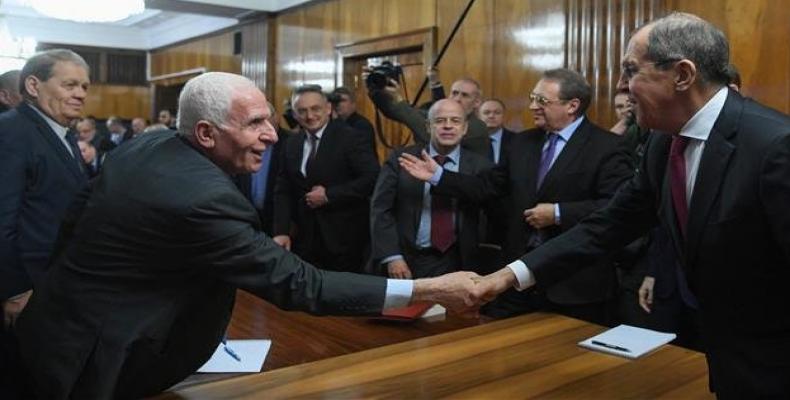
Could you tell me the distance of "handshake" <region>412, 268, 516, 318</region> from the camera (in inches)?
66.2

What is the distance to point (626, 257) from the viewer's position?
285 cm

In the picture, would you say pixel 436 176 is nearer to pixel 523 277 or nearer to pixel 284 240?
pixel 523 277

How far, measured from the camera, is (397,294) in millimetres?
1593

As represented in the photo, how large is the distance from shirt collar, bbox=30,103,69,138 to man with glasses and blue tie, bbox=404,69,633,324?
4.22 ft

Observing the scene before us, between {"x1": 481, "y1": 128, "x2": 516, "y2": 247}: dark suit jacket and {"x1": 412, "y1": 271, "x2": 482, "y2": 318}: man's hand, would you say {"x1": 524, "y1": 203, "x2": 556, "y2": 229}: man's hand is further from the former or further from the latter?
{"x1": 412, "y1": 271, "x2": 482, "y2": 318}: man's hand

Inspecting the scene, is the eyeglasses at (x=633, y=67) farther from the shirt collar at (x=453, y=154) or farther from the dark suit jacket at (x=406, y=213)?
the shirt collar at (x=453, y=154)

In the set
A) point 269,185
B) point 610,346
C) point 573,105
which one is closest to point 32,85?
point 269,185

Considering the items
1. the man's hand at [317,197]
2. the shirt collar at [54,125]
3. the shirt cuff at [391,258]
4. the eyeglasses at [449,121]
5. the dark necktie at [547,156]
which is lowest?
the shirt cuff at [391,258]

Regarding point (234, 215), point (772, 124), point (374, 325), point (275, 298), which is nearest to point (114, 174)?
point (234, 215)

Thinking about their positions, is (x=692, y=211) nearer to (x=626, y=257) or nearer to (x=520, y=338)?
(x=520, y=338)

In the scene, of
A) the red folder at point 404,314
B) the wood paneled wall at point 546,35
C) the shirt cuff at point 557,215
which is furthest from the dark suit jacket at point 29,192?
the wood paneled wall at point 546,35

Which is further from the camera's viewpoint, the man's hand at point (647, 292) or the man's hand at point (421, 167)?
the man's hand at point (421, 167)

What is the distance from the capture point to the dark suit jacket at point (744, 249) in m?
1.25

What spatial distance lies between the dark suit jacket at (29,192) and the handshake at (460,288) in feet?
4.40
